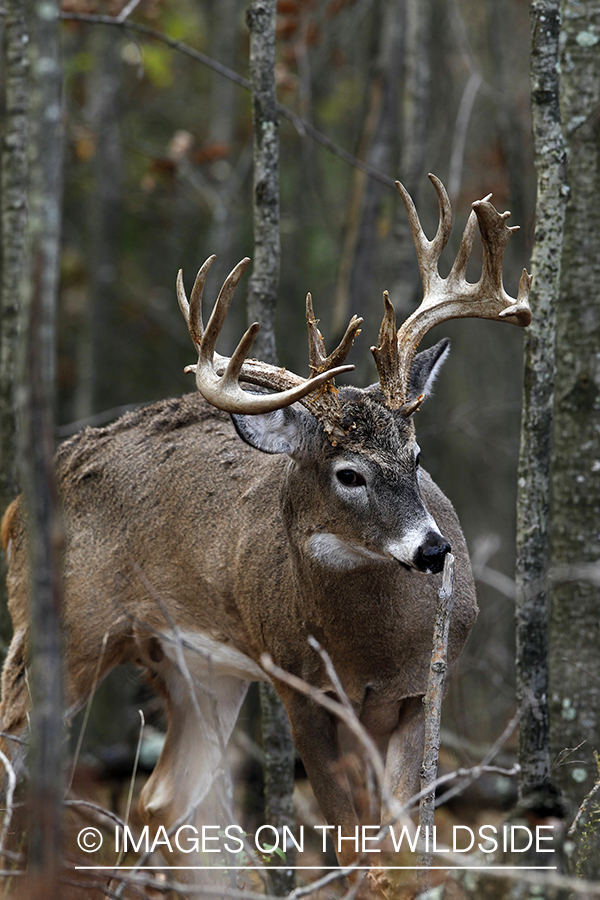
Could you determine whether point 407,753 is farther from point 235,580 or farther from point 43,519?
point 43,519

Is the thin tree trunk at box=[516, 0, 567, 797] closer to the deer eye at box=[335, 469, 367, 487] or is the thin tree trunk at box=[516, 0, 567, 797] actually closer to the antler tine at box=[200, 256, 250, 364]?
the deer eye at box=[335, 469, 367, 487]

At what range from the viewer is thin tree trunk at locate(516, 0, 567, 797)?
15.9 ft

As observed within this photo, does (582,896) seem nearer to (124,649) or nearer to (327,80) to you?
(124,649)

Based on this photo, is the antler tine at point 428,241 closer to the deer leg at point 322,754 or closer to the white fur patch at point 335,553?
the white fur patch at point 335,553

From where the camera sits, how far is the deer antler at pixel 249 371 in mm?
3924

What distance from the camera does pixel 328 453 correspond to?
4.49 m

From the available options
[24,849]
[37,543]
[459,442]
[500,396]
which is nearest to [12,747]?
[24,849]

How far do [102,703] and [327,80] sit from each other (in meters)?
8.13

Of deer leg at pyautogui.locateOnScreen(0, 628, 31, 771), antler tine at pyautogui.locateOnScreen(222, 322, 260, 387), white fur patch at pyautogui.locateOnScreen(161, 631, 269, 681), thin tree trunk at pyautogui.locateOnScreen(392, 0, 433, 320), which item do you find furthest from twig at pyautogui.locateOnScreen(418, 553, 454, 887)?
thin tree trunk at pyautogui.locateOnScreen(392, 0, 433, 320)

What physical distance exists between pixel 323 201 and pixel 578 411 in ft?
21.2

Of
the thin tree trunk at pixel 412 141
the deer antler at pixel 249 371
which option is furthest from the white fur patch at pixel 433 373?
the thin tree trunk at pixel 412 141

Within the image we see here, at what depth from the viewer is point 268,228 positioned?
18.6ft

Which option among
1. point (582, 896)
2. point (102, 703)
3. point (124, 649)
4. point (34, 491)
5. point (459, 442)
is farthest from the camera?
point (459, 442)

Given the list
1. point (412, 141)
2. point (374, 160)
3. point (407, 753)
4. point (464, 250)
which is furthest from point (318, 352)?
point (374, 160)
